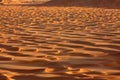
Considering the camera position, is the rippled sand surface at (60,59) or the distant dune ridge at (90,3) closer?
the rippled sand surface at (60,59)

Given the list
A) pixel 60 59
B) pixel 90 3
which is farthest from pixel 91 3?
pixel 60 59

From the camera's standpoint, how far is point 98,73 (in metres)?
4.91

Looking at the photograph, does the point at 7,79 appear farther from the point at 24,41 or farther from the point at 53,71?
the point at 24,41

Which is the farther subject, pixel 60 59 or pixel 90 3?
pixel 90 3

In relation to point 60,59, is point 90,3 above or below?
above

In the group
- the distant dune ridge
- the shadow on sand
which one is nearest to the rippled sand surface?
the shadow on sand

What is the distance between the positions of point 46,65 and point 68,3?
42.6m

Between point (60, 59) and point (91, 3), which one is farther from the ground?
point (91, 3)

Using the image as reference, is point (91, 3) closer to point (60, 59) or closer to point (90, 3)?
point (90, 3)

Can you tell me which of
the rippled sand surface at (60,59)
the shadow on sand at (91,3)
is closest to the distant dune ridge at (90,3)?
the shadow on sand at (91,3)

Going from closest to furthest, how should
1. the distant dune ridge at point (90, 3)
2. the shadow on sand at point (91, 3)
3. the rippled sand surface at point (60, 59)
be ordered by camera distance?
the rippled sand surface at point (60, 59) < the shadow on sand at point (91, 3) < the distant dune ridge at point (90, 3)

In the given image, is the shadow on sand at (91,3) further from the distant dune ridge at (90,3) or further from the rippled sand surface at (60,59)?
the rippled sand surface at (60,59)

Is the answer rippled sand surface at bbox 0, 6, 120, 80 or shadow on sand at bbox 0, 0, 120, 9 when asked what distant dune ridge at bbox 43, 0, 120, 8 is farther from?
rippled sand surface at bbox 0, 6, 120, 80

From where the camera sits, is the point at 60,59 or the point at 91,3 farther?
the point at 91,3
